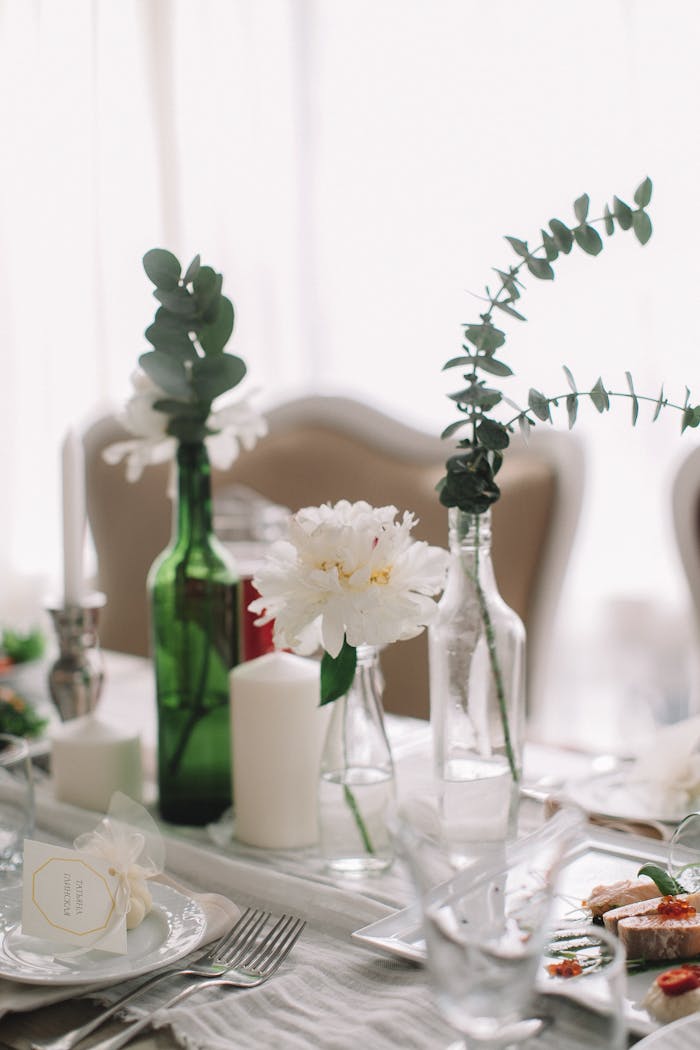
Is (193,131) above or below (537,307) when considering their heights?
above

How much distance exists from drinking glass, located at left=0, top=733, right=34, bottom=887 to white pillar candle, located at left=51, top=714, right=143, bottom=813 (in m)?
0.17

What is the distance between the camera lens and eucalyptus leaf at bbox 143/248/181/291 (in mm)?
904

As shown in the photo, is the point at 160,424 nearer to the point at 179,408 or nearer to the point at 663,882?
the point at 179,408

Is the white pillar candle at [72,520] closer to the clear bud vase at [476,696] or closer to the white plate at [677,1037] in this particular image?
the clear bud vase at [476,696]

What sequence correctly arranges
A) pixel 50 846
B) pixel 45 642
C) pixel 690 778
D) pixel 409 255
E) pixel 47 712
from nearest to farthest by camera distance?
pixel 50 846 → pixel 690 778 → pixel 47 712 → pixel 45 642 → pixel 409 255

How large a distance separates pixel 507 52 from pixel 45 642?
1.54 metres

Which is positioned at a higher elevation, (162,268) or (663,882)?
(162,268)

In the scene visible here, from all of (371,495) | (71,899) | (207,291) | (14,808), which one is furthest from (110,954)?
(371,495)

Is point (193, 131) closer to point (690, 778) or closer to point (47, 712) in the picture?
point (47, 712)

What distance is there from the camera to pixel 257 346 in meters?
2.86

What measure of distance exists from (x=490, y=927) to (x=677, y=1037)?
116 mm

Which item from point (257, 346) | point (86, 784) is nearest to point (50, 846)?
point (86, 784)

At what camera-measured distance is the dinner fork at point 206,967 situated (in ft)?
1.97

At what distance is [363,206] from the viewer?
8.64 feet
